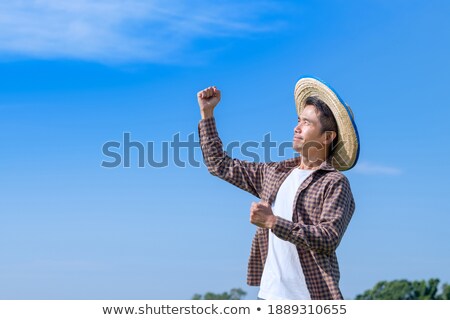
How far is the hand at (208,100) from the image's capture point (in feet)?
20.2

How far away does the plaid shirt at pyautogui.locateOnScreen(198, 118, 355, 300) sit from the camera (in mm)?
5316

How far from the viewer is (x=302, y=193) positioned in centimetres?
566

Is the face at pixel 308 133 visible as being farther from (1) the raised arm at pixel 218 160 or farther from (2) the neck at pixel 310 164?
(1) the raised arm at pixel 218 160

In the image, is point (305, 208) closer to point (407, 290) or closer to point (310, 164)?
point (310, 164)

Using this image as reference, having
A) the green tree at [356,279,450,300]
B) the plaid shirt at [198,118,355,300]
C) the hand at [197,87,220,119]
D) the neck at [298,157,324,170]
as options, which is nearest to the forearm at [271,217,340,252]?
the plaid shirt at [198,118,355,300]

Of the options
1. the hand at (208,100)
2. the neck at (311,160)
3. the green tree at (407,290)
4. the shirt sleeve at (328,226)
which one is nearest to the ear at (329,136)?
the neck at (311,160)

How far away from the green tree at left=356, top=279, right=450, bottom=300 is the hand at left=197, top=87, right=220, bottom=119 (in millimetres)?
45725

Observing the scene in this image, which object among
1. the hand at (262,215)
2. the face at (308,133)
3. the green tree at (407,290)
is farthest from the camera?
the green tree at (407,290)

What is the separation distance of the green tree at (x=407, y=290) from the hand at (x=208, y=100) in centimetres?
4573

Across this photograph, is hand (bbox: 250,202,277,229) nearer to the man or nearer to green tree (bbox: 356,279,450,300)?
the man

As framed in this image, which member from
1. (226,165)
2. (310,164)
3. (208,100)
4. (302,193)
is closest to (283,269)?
(302,193)

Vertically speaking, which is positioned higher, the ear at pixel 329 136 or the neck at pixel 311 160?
the ear at pixel 329 136
